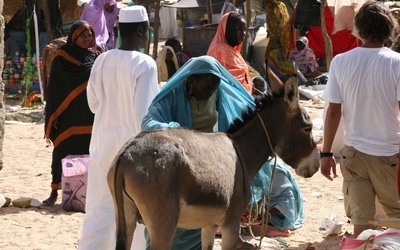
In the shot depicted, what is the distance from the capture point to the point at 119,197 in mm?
3844

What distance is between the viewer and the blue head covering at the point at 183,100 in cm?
453

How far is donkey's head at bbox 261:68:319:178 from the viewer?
462 cm

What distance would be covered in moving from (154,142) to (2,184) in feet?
18.2

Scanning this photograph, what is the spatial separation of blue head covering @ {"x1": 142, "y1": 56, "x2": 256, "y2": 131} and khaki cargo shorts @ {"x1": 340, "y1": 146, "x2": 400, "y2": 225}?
0.76 meters

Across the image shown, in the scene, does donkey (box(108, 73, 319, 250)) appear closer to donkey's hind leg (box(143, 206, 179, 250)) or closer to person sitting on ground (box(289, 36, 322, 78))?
donkey's hind leg (box(143, 206, 179, 250))

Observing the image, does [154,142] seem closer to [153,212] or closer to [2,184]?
[153,212]

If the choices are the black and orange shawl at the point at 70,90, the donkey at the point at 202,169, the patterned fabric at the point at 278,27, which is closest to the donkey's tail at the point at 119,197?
the donkey at the point at 202,169

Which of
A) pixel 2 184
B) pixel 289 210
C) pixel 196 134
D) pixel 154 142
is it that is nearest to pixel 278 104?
pixel 196 134

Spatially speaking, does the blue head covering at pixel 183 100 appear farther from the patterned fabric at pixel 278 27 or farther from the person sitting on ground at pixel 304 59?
the person sitting on ground at pixel 304 59

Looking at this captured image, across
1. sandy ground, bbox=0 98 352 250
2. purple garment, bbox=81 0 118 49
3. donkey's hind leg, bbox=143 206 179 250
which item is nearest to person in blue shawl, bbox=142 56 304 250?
donkey's hind leg, bbox=143 206 179 250

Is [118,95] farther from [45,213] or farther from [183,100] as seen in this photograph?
[45,213]

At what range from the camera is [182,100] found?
4.68m

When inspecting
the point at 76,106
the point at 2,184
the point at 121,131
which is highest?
the point at 121,131

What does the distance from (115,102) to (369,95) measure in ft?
5.42
